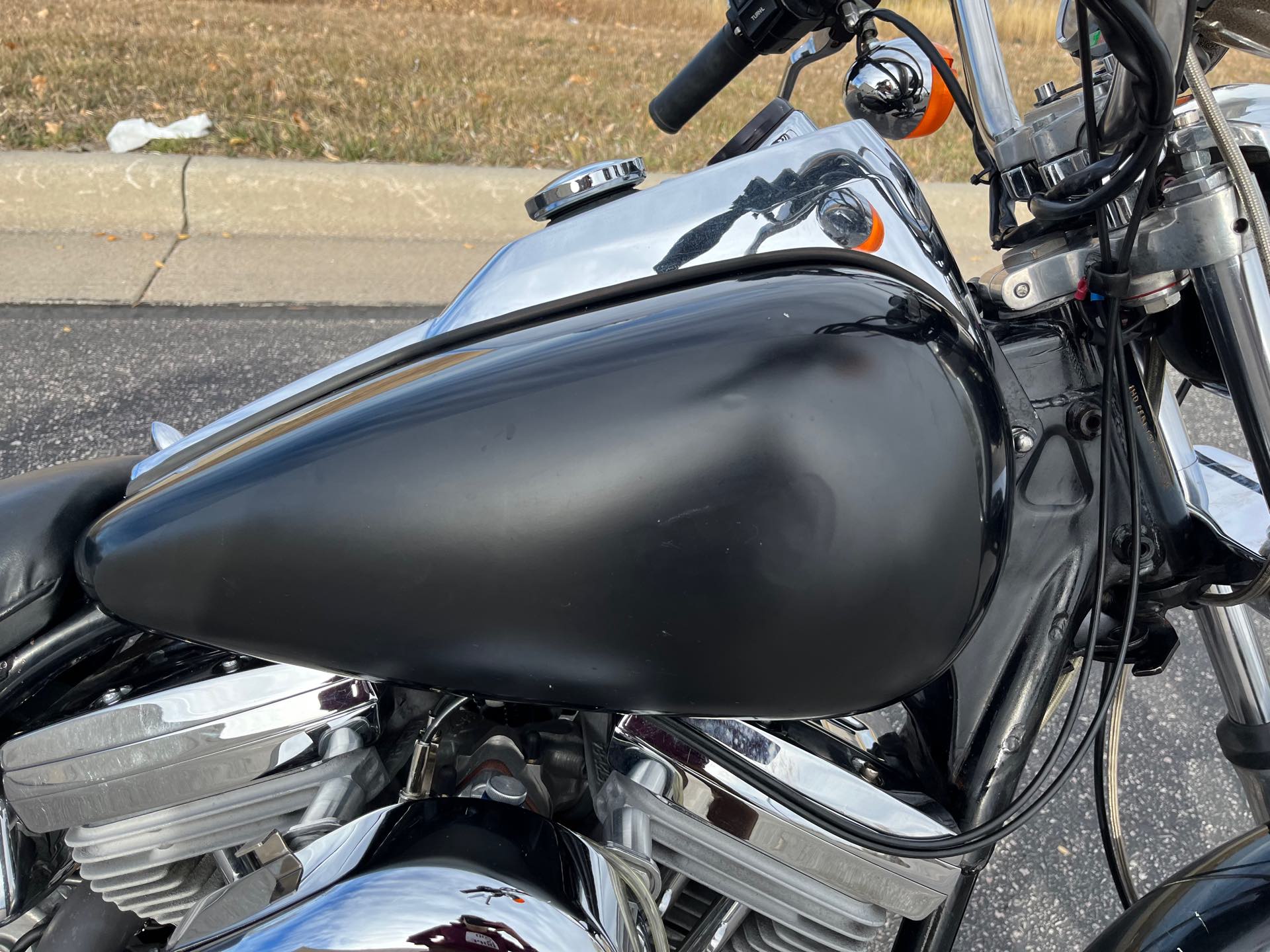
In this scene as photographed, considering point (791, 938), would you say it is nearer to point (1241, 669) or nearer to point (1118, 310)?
point (1241, 669)

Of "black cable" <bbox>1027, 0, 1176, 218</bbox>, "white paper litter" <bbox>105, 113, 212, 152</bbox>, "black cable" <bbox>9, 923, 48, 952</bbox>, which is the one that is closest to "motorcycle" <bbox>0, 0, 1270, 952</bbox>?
"black cable" <bbox>1027, 0, 1176, 218</bbox>

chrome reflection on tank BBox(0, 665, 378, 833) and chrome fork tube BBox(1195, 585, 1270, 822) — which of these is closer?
chrome reflection on tank BBox(0, 665, 378, 833)

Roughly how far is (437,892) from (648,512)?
330 millimetres

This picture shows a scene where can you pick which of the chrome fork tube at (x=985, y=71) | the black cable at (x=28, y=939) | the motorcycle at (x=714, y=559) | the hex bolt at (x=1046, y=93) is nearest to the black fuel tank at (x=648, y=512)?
the motorcycle at (x=714, y=559)

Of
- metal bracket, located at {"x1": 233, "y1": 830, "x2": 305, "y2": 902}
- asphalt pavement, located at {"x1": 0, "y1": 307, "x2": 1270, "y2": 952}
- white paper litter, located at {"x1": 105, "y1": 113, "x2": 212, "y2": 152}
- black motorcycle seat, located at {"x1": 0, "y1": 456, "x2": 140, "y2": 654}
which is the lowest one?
asphalt pavement, located at {"x1": 0, "y1": 307, "x2": 1270, "y2": 952}

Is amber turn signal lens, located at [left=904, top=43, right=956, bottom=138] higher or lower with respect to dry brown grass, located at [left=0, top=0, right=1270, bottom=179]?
higher

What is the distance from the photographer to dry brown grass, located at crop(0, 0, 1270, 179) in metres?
3.50

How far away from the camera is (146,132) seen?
133 inches

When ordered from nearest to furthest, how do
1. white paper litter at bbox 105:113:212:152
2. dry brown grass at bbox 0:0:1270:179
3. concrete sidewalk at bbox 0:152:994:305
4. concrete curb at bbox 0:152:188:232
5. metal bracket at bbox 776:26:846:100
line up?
metal bracket at bbox 776:26:846:100, concrete sidewalk at bbox 0:152:994:305, concrete curb at bbox 0:152:188:232, white paper litter at bbox 105:113:212:152, dry brown grass at bbox 0:0:1270:179

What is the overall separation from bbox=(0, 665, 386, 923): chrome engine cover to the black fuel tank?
0.60ft

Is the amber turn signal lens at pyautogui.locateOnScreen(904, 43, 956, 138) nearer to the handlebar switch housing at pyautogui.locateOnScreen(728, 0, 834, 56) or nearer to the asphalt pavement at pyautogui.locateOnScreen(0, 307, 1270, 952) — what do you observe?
the handlebar switch housing at pyautogui.locateOnScreen(728, 0, 834, 56)

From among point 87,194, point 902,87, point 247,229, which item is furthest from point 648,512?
point 87,194

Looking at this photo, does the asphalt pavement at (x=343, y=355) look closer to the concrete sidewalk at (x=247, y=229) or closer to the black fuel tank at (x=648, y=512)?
the concrete sidewalk at (x=247, y=229)

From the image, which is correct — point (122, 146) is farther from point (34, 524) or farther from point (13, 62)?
point (34, 524)
